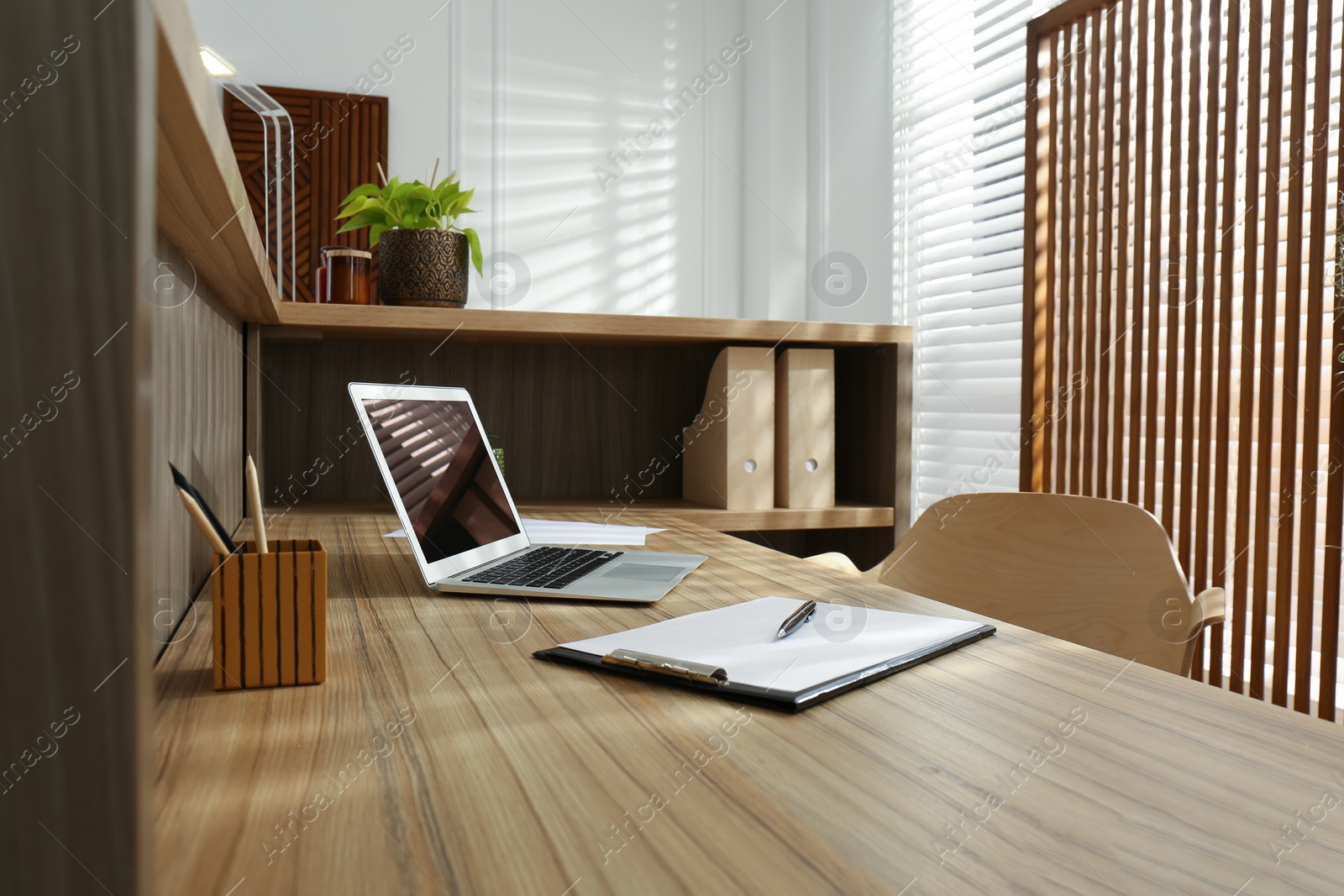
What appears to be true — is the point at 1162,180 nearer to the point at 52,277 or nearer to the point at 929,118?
the point at 929,118

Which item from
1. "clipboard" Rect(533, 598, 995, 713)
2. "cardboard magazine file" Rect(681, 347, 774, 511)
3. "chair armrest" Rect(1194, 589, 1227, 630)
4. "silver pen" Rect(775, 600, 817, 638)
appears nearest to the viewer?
"clipboard" Rect(533, 598, 995, 713)

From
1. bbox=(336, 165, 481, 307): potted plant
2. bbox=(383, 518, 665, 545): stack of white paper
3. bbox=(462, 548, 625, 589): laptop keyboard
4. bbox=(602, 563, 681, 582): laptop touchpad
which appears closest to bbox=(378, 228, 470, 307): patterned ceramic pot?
bbox=(336, 165, 481, 307): potted plant

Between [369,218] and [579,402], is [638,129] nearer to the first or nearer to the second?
[579,402]

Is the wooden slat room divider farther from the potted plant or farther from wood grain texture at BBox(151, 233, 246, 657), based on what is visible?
wood grain texture at BBox(151, 233, 246, 657)

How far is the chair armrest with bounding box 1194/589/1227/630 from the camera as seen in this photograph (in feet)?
3.64

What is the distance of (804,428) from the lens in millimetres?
1728

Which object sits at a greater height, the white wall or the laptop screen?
the white wall

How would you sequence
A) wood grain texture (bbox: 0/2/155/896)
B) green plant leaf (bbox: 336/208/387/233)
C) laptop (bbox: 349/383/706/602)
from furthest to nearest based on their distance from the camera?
green plant leaf (bbox: 336/208/387/233) → laptop (bbox: 349/383/706/602) → wood grain texture (bbox: 0/2/155/896)

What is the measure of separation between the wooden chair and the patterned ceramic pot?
0.82m

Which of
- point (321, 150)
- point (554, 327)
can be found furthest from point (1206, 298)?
point (321, 150)

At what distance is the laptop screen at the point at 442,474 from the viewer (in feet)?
3.18

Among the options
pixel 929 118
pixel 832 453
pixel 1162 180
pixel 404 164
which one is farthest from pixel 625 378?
pixel 404 164

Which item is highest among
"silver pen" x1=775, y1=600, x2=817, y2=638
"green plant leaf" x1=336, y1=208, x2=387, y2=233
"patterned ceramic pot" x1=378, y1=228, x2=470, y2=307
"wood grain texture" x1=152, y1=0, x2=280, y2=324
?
"green plant leaf" x1=336, y1=208, x2=387, y2=233

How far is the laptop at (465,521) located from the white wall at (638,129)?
1.84 meters
